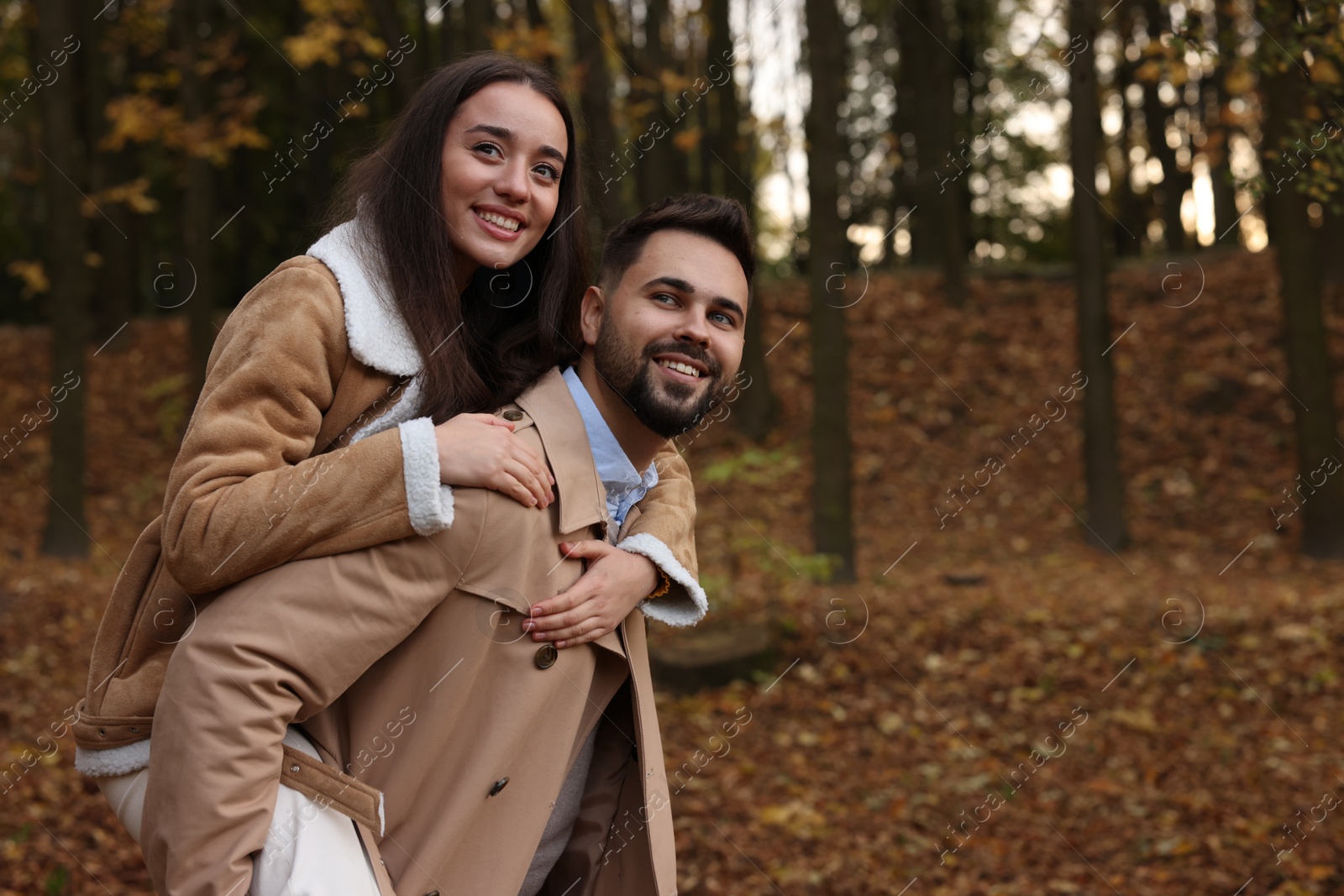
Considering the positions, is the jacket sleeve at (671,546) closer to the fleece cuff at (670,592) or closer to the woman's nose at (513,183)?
the fleece cuff at (670,592)

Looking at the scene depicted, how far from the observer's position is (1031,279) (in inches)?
643

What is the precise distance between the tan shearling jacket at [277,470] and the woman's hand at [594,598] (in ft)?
0.59

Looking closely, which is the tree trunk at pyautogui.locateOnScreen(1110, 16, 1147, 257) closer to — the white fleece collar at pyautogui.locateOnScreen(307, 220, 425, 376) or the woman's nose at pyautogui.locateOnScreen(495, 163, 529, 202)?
the woman's nose at pyautogui.locateOnScreen(495, 163, 529, 202)

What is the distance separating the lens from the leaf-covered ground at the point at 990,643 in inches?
219

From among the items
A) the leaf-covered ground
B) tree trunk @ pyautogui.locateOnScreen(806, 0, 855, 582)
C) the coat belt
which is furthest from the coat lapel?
tree trunk @ pyautogui.locateOnScreen(806, 0, 855, 582)

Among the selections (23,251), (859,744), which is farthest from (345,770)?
(23,251)

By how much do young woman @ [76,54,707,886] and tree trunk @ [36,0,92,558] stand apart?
908 centimetres

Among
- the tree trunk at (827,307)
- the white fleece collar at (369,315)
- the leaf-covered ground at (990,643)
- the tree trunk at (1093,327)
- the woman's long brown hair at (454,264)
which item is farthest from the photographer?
the tree trunk at (1093,327)

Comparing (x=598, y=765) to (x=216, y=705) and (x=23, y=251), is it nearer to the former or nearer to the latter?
(x=216, y=705)

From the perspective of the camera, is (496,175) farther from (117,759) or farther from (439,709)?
(117,759)

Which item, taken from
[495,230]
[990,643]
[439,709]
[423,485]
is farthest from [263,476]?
[990,643]

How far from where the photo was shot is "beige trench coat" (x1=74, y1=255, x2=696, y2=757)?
1966 millimetres

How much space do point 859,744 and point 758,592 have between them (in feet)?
6.76

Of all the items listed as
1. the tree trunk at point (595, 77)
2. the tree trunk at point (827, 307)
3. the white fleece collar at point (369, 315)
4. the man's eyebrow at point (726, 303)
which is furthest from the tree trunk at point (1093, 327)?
the white fleece collar at point (369, 315)
